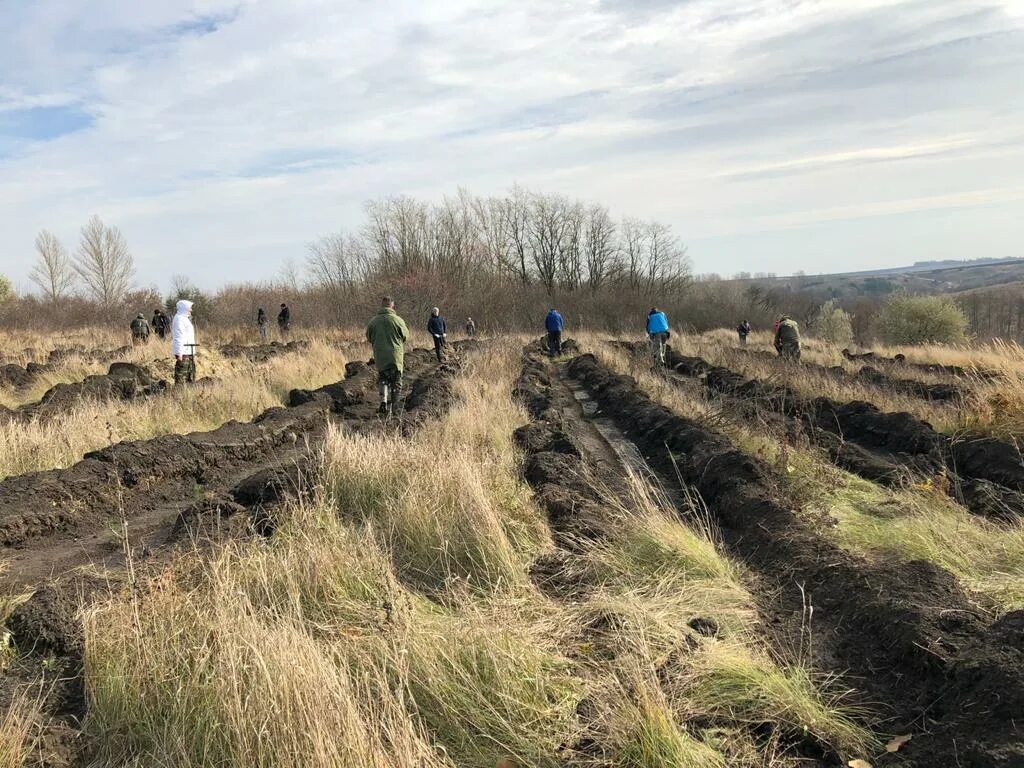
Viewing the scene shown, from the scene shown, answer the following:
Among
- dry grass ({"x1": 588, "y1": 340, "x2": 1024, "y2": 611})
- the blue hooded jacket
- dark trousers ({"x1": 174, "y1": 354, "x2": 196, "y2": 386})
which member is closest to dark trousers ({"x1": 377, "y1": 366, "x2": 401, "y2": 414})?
dark trousers ({"x1": 174, "y1": 354, "x2": 196, "y2": 386})

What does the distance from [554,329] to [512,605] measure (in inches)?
891

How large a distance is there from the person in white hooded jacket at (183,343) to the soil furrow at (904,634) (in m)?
11.8

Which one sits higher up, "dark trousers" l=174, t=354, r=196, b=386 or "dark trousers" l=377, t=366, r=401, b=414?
"dark trousers" l=174, t=354, r=196, b=386

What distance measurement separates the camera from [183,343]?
14367 millimetres

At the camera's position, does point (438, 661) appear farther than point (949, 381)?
No

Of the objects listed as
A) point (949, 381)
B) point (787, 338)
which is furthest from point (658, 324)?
point (949, 381)

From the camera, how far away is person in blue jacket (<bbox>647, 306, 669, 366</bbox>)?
20.5 m

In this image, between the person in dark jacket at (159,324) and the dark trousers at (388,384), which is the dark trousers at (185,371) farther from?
the person in dark jacket at (159,324)

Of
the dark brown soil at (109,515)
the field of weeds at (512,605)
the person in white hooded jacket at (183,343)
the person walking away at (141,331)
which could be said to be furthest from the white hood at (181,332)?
the person walking away at (141,331)

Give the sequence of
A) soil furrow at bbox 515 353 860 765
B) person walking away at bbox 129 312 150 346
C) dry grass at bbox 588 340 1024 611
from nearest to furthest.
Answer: soil furrow at bbox 515 353 860 765
dry grass at bbox 588 340 1024 611
person walking away at bbox 129 312 150 346

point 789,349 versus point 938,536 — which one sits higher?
point 789,349

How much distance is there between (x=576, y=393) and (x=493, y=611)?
546 inches

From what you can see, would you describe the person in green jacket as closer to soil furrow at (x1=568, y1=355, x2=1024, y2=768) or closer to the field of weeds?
the field of weeds

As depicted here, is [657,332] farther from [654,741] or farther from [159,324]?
[654,741]
